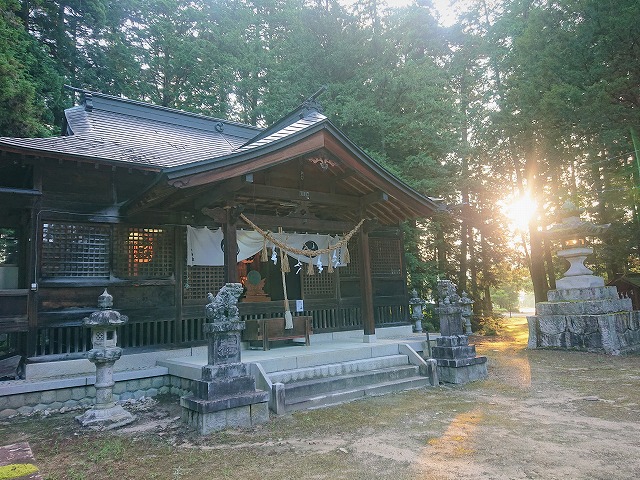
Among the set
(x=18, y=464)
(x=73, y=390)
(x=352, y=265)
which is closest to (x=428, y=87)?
(x=352, y=265)

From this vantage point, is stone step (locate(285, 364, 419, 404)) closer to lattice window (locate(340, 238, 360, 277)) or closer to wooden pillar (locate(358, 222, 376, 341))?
wooden pillar (locate(358, 222, 376, 341))

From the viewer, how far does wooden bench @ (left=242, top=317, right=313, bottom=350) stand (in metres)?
9.41

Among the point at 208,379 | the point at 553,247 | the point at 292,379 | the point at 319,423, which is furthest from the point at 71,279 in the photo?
the point at 553,247

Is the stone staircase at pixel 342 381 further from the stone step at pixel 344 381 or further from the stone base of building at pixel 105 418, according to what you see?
the stone base of building at pixel 105 418

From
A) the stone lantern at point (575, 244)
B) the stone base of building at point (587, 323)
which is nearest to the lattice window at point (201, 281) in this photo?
the stone base of building at point (587, 323)

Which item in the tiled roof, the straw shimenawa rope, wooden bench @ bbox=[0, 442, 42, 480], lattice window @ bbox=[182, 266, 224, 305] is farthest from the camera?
lattice window @ bbox=[182, 266, 224, 305]

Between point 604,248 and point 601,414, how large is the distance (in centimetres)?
1596

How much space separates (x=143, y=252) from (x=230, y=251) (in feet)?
8.64

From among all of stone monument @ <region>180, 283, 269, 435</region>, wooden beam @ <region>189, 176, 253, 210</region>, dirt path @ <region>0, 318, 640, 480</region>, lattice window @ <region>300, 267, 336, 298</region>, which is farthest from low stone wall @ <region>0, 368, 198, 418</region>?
lattice window @ <region>300, 267, 336, 298</region>

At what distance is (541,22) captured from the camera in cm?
1611

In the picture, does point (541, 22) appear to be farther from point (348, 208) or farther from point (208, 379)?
point (208, 379)

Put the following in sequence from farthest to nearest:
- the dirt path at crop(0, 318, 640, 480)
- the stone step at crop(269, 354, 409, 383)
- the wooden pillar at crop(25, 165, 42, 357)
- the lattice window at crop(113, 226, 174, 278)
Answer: the lattice window at crop(113, 226, 174, 278) → the wooden pillar at crop(25, 165, 42, 357) → the stone step at crop(269, 354, 409, 383) → the dirt path at crop(0, 318, 640, 480)

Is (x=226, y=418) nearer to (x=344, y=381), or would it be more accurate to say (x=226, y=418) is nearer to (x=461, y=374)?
(x=344, y=381)

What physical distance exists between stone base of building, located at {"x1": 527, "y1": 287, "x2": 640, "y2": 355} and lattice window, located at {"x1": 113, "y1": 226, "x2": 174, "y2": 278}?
12099 mm
